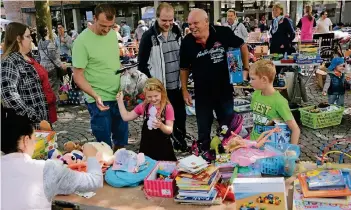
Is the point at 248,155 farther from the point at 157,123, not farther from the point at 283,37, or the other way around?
the point at 283,37

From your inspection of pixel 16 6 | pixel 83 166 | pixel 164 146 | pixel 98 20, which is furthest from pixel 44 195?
pixel 16 6

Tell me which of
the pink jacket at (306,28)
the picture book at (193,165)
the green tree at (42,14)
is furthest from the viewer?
the pink jacket at (306,28)

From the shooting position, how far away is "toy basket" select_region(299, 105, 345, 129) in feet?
17.6

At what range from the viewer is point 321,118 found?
5.38 m

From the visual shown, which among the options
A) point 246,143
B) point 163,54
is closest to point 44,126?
point 163,54

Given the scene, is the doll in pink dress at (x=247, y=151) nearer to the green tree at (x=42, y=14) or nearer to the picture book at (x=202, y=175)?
the picture book at (x=202, y=175)

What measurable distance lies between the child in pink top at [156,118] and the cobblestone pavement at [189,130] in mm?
1669

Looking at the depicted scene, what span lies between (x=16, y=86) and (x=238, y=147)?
80.3 inches

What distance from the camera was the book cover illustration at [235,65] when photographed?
12.0 ft

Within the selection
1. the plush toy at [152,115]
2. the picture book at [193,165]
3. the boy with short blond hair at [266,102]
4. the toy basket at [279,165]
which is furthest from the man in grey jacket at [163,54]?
the toy basket at [279,165]

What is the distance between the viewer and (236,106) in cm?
554

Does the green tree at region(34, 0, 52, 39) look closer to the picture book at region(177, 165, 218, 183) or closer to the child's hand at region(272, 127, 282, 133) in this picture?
the child's hand at region(272, 127, 282, 133)

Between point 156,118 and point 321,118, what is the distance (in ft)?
10.1

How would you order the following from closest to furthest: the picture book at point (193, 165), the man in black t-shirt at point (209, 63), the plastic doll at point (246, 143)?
1. the picture book at point (193, 165)
2. the plastic doll at point (246, 143)
3. the man in black t-shirt at point (209, 63)
